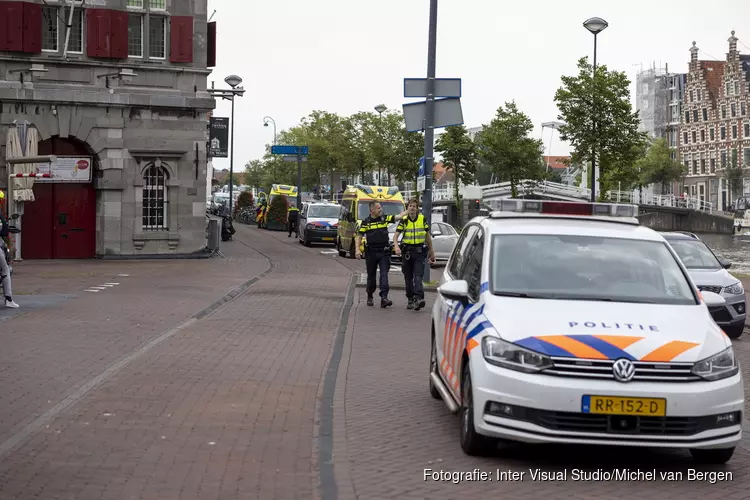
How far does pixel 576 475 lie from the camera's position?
652cm

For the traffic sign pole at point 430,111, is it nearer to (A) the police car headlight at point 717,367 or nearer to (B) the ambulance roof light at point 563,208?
(B) the ambulance roof light at point 563,208

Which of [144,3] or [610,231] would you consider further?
[144,3]

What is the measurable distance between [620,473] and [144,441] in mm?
3127

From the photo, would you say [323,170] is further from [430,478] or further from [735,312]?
[430,478]

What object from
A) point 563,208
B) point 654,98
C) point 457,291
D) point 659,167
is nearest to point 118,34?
point 563,208

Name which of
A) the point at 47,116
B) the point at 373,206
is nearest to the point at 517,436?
the point at 373,206

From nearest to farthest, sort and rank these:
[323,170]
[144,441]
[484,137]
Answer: [144,441], [484,137], [323,170]

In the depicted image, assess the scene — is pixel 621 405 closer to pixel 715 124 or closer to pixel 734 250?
pixel 734 250

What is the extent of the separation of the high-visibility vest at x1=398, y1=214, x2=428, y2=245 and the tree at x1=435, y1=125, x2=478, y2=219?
40.8m

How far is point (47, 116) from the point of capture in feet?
103

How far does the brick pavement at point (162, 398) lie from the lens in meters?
6.18

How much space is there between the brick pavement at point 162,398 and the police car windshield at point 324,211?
2602cm

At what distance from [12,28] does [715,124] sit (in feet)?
286

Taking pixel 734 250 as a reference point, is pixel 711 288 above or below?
above
